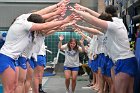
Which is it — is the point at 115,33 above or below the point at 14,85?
above

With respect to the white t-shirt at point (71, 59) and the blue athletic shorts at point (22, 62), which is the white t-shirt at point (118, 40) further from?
the white t-shirt at point (71, 59)

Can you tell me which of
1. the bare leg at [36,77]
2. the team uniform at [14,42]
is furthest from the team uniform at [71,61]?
the team uniform at [14,42]

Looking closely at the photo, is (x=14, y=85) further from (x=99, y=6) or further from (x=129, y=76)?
(x=99, y=6)

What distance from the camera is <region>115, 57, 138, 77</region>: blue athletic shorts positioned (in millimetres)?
4875

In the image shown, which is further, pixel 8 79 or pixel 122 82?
pixel 8 79

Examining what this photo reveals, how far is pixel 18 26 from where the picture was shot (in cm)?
511

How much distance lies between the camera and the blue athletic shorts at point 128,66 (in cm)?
488

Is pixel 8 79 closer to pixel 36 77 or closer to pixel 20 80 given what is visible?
pixel 20 80

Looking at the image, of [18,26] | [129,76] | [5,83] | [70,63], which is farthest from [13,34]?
[70,63]

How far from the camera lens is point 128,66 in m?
4.88

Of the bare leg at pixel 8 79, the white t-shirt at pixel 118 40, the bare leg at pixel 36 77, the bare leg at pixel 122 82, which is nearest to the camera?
the white t-shirt at pixel 118 40

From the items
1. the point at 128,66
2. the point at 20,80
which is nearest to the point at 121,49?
the point at 128,66

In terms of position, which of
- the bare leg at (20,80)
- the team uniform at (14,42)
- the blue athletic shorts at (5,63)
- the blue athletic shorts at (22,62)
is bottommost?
the bare leg at (20,80)

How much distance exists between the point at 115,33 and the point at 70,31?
12.0 metres
